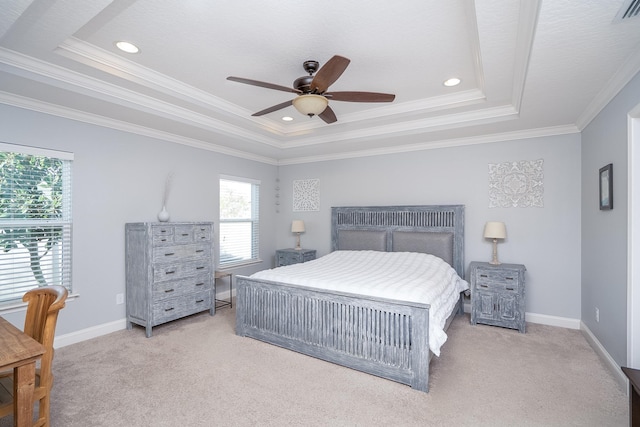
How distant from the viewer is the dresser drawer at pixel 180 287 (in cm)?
355

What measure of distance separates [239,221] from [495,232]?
146 inches

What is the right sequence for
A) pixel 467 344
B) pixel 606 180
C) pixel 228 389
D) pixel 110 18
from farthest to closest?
pixel 467 344 < pixel 606 180 < pixel 228 389 < pixel 110 18

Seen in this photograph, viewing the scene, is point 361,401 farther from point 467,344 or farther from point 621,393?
point 621,393

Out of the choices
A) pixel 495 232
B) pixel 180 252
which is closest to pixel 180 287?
pixel 180 252

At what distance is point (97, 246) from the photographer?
347 cm

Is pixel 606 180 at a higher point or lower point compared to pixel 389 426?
higher

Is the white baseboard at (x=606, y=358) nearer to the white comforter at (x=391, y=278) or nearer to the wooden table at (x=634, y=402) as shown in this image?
the wooden table at (x=634, y=402)

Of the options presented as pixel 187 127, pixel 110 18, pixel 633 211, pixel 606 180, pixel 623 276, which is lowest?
pixel 623 276

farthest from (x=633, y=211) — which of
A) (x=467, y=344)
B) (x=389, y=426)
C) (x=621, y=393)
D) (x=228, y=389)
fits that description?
(x=228, y=389)

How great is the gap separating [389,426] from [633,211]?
7.40 ft

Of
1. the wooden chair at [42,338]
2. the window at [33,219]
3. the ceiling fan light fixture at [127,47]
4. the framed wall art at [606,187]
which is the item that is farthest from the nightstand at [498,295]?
the window at [33,219]

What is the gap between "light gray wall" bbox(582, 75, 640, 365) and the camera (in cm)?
243

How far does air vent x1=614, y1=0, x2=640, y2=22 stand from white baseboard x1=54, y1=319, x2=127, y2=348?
484 centimetres

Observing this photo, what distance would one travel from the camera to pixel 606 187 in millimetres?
2801
